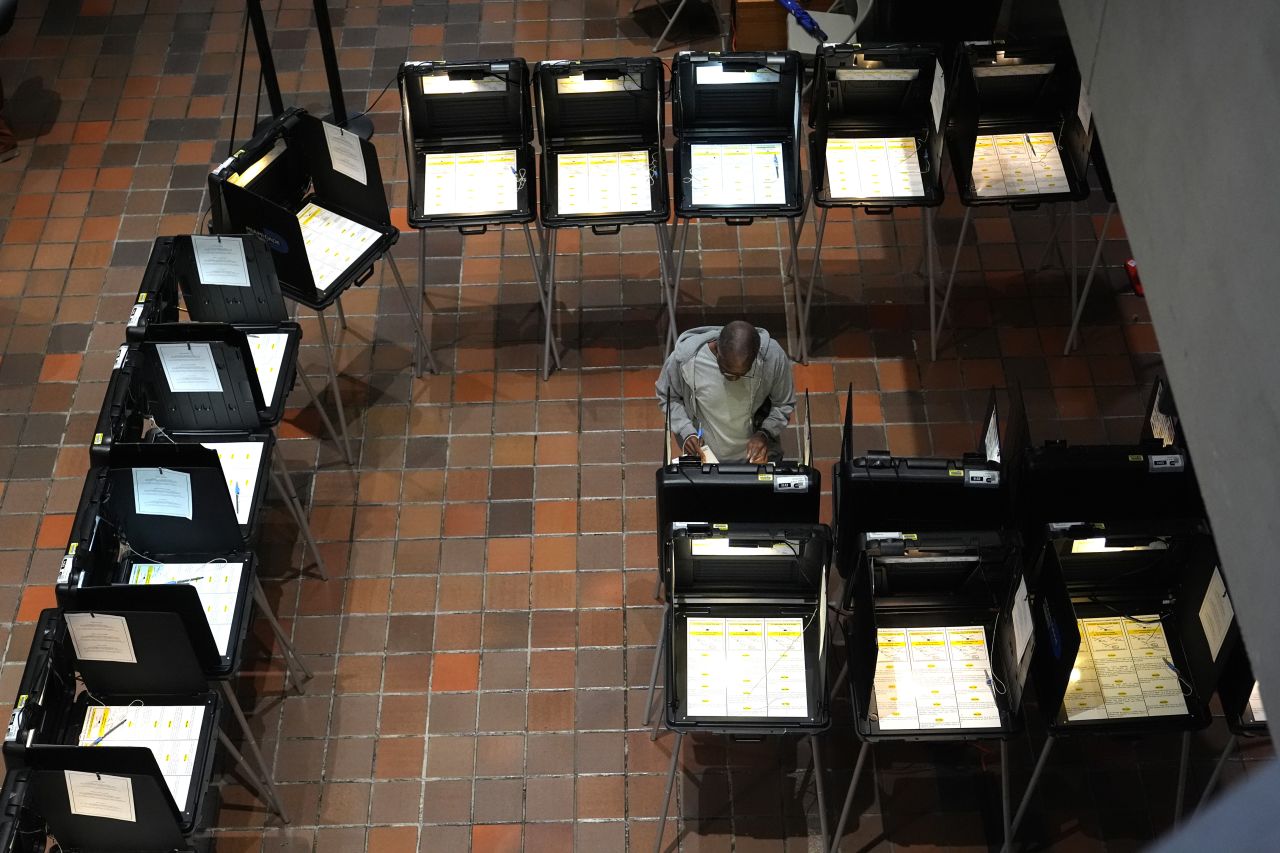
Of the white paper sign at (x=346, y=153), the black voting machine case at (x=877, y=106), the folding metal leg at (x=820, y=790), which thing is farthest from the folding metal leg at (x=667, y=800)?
the white paper sign at (x=346, y=153)

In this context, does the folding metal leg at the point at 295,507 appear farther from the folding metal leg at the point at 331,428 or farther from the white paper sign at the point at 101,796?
the white paper sign at the point at 101,796

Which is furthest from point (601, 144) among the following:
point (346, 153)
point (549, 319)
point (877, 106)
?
point (877, 106)

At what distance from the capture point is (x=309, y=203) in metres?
6.48

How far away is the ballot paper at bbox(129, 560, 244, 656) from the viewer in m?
5.18

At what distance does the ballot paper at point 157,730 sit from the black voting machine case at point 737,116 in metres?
3.16

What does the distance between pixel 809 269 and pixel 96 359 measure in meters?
3.90

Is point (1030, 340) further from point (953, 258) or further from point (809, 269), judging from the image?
point (809, 269)

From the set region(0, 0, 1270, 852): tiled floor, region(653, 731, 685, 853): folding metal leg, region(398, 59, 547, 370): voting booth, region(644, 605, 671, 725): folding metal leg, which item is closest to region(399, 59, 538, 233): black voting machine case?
region(398, 59, 547, 370): voting booth

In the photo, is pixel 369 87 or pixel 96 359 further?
pixel 369 87

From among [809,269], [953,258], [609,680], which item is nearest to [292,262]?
[609,680]

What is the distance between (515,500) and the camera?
6.56 metres

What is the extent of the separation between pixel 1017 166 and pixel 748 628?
2.99 m

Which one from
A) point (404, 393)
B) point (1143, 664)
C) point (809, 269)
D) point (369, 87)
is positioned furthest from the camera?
point (369, 87)

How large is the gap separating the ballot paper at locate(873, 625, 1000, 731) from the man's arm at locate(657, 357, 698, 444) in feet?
4.09
